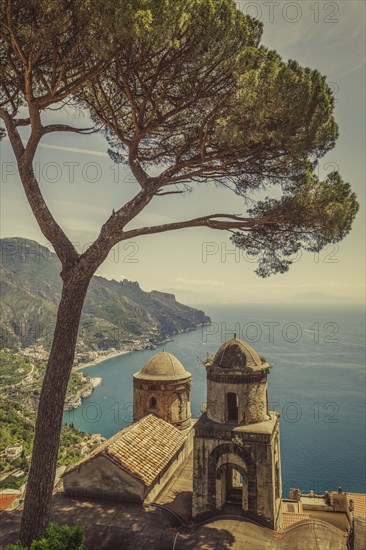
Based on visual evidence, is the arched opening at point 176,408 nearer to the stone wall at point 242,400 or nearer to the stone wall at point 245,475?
the stone wall at point 242,400

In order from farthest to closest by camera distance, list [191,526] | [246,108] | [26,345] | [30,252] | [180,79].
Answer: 1. [30,252]
2. [26,345]
3. [191,526]
4. [180,79]
5. [246,108]

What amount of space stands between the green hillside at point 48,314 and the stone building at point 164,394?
382ft

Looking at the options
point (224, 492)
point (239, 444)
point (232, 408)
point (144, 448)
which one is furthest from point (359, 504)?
point (239, 444)

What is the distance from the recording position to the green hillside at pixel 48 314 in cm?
14012

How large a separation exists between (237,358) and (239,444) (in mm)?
2342

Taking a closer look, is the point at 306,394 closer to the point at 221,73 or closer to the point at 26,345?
the point at 221,73

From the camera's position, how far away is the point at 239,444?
10117 mm

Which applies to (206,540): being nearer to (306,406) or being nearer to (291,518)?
(291,518)

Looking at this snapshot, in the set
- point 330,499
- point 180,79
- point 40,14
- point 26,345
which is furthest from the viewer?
point 26,345

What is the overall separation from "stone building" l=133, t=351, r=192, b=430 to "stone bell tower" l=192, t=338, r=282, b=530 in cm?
669

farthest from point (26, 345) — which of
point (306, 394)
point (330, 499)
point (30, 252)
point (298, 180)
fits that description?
point (298, 180)

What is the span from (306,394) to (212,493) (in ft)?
211

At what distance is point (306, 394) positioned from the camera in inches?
2707

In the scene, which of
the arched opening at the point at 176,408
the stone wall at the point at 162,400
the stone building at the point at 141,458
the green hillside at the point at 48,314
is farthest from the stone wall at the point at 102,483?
the green hillside at the point at 48,314
